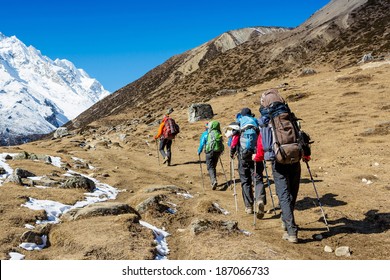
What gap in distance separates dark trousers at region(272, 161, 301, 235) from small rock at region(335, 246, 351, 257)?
0.89 meters

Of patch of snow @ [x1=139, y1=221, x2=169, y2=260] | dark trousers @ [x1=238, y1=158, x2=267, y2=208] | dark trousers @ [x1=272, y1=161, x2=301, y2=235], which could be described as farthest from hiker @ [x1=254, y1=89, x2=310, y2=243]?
patch of snow @ [x1=139, y1=221, x2=169, y2=260]

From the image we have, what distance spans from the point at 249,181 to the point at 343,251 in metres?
3.79

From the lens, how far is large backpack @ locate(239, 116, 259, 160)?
393 inches

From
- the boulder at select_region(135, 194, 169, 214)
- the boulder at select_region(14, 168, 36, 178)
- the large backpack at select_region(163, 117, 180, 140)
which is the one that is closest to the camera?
the boulder at select_region(135, 194, 169, 214)

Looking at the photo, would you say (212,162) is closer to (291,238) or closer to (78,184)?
(78,184)

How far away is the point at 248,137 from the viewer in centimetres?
1006

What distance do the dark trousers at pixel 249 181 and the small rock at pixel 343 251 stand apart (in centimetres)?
297

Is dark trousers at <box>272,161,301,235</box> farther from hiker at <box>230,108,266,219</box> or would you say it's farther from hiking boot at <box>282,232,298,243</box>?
hiker at <box>230,108,266,219</box>

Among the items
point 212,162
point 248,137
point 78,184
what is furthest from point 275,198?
point 78,184

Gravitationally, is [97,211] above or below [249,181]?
above

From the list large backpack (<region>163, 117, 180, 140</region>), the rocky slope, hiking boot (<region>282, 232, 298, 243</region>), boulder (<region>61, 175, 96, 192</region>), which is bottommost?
hiking boot (<region>282, 232, 298, 243</region>)

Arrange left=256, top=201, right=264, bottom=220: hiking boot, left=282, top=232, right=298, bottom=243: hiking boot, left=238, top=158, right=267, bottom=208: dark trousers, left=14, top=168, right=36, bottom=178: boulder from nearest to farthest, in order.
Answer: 1. left=282, top=232, right=298, bottom=243: hiking boot
2. left=256, top=201, right=264, bottom=220: hiking boot
3. left=238, top=158, right=267, bottom=208: dark trousers
4. left=14, top=168, right=36, bottom=178: boulder
